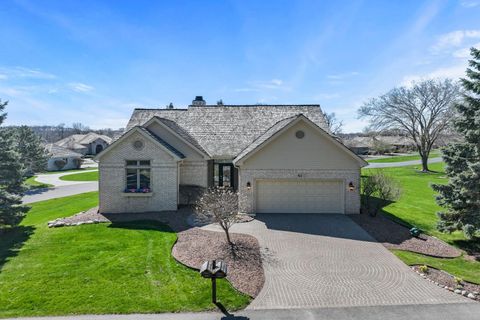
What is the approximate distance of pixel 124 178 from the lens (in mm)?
18000

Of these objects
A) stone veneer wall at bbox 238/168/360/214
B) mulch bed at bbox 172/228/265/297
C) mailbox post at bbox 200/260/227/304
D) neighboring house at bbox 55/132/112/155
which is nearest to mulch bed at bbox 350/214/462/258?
stone veneer wall at bbox 238/168/360/214

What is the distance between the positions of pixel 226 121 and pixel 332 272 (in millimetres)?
15682

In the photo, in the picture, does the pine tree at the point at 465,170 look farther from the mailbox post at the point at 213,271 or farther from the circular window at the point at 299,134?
the mailbox post at the point at 213,271

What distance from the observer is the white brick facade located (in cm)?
1791

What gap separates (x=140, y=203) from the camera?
1808 centimetres

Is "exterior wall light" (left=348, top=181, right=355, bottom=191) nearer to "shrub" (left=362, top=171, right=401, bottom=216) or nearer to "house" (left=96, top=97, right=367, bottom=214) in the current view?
"house" (left=96, top=97, right=367, bottom=214)

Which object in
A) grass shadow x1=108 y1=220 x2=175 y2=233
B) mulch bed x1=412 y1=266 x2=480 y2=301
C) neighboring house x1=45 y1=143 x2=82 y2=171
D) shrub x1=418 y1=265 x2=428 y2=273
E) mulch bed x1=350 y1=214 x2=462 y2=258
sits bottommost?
mulch bed x1=412 y1=266 x2=480 y2=301

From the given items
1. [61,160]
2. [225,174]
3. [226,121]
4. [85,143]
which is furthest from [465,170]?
[85,143]

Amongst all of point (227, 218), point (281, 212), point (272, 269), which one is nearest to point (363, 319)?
point (272, 269)

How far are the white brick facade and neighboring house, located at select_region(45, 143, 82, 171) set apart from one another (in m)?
40.1

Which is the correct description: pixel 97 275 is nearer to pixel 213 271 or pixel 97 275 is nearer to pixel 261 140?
pixel 213 271

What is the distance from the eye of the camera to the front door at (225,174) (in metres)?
21.4

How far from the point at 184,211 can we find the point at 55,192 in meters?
18.4

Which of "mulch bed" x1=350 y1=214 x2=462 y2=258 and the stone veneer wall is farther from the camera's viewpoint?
the stone veneer wall
